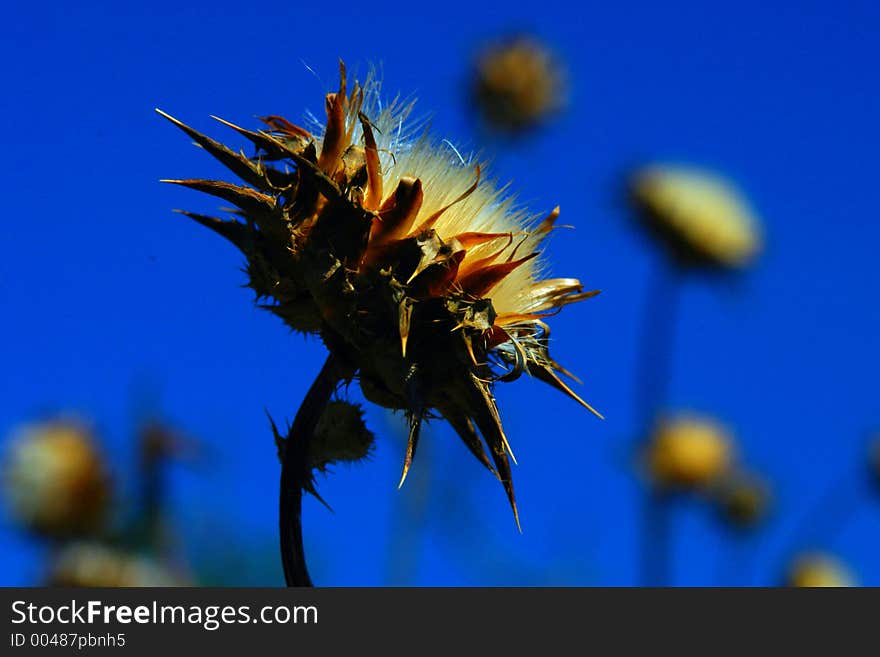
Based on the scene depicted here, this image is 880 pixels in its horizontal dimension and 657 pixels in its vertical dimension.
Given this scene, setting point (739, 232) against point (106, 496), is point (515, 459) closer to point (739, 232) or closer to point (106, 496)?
point (106, 496)

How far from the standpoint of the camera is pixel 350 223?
13.1ft

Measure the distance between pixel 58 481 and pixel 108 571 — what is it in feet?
7.43

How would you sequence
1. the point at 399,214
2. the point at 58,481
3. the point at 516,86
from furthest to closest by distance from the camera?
the point at 516,86
the point at 58,481
the point at 399,214

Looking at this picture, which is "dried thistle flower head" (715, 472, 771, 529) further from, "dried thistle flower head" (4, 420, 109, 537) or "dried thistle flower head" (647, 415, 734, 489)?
"dried thistle flower head" (4, 420, 109, 537)

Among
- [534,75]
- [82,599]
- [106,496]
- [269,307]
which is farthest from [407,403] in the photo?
[534,75]

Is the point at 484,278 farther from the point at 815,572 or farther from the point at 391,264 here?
the point at 815,572

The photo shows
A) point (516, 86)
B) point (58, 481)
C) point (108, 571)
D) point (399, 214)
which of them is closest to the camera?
point (399, 214)

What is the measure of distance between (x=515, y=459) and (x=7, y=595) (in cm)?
282

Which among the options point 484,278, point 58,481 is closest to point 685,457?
point 58,481

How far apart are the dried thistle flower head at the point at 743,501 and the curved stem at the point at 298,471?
10.6 meters

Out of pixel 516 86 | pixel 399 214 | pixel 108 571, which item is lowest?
pixel 399 214

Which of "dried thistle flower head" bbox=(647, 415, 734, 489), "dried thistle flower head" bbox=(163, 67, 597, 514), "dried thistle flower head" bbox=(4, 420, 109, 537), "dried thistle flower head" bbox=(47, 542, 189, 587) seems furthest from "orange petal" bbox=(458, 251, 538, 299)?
"dried thistle flower head" bbox=(647, 415, 734, 489)

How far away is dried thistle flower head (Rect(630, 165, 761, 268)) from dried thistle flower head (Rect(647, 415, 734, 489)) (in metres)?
2.14

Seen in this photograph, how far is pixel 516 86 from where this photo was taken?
13.4m
